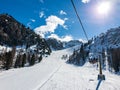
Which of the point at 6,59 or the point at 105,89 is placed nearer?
the point at 105,89

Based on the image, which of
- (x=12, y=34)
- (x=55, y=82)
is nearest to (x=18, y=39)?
(x=12, y=34)

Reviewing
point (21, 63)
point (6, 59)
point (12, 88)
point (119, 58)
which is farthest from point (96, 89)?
point (119, 58)

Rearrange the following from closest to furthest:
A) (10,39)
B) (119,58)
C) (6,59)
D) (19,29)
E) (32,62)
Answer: (6,59) → (119,58) → (32,62) → (10,39) → (19,29)

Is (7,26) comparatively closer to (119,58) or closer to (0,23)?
(0,23)

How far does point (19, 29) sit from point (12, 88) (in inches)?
6772

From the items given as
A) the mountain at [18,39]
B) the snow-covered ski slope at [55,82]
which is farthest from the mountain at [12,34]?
the snow-covered ski slope at [55,82]

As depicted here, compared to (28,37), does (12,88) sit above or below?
below

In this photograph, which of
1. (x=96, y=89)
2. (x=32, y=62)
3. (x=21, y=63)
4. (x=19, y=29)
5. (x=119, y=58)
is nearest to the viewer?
(x=96, y=89)

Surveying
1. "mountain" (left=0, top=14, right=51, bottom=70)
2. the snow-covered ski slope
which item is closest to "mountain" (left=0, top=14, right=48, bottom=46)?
"mountain" (left=0, top=14, right=51, bottom=70)

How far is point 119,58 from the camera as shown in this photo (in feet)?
265

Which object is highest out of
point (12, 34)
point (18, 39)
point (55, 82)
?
point (12, 34)

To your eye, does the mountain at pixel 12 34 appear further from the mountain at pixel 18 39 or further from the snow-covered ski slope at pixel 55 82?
the snow-covered ski slope at pixel 55 82

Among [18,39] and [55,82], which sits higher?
[18,39]

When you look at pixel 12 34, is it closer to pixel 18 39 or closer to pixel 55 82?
pixel 18 39
